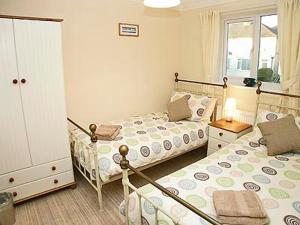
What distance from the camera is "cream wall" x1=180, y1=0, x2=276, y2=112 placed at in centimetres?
306

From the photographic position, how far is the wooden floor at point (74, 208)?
219 centimetres

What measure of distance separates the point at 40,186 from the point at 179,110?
2.00 m

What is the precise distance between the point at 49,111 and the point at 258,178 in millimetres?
2068

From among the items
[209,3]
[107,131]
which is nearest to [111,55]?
[107,131]

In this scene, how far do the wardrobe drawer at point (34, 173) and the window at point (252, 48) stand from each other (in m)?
2.62

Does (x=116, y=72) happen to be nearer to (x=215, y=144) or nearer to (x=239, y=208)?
(x=215, y=144)

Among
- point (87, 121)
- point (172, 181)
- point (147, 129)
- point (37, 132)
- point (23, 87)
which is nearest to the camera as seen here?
point (172, 181)

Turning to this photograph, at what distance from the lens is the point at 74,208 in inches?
93.0

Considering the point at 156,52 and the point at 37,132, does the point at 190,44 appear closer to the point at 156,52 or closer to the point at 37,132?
the point at 156,52

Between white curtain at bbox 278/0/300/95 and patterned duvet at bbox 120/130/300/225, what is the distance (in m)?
0.86

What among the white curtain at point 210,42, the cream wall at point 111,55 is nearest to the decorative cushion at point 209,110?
the white curtain at point 210,42

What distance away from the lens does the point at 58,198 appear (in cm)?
252

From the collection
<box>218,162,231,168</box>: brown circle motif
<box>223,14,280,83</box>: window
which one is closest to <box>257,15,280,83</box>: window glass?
<box>223,14,280,83</box>: window

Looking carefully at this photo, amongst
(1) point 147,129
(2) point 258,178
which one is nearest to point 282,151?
(2) point 258,178
